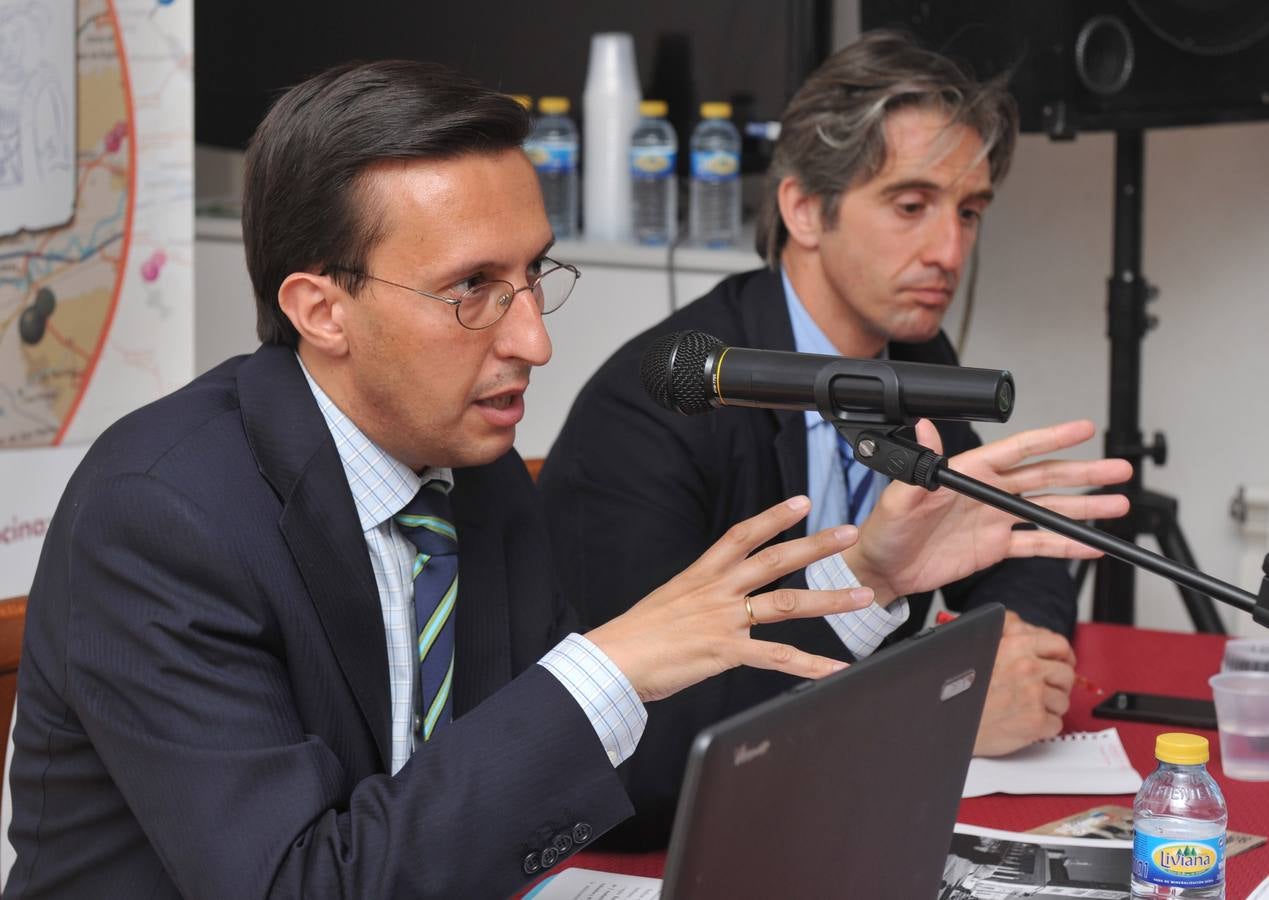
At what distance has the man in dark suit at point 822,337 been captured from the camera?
174cm

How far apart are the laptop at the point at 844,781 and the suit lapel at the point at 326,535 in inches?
18.7

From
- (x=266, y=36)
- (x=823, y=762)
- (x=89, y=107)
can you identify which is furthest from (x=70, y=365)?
(x=823, y=762)

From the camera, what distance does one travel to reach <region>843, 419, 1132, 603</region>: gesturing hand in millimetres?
1299

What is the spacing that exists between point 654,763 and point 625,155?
1708 millimetres

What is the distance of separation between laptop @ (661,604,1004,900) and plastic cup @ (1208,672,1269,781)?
1.89ft

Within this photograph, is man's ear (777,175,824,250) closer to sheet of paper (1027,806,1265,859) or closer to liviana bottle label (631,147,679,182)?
liviana bottle label (631,147,679,182)

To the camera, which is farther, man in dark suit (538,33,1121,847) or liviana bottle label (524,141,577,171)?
liviana bottle label (524,141,577,171)

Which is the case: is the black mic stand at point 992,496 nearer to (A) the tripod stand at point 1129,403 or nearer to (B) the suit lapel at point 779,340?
(B) the suit lapel at point 779,340

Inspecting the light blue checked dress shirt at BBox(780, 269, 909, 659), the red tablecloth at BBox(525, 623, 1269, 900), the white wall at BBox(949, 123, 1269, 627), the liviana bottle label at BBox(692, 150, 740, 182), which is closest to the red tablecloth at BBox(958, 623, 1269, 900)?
the red tablecloth at BBox(525, 623, 1269, 900)

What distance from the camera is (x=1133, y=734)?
159 centimetres

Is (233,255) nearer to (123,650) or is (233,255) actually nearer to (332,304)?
(332,304)

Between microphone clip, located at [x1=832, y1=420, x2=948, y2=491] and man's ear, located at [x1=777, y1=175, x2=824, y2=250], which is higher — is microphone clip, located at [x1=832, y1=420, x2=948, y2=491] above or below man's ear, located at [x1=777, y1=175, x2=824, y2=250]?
below

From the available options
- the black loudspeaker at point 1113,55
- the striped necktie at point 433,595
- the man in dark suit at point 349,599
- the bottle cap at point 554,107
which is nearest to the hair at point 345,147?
the man in dark suit at point 349,599

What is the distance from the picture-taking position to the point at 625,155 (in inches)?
116
